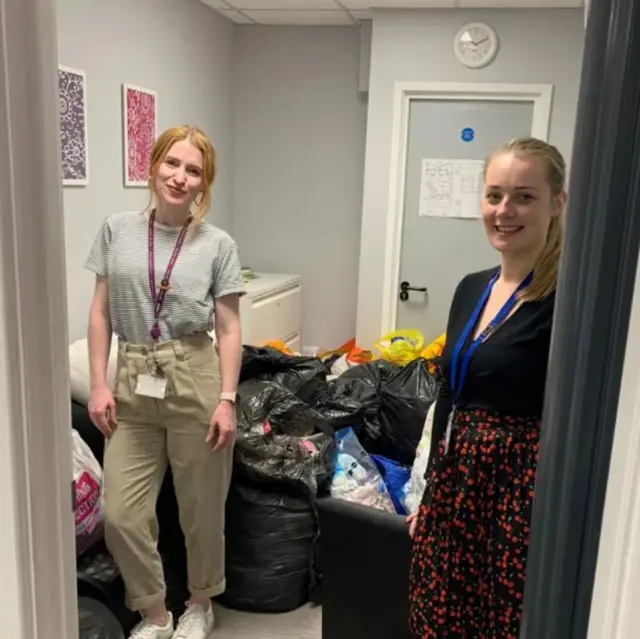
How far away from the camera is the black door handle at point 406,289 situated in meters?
4.16

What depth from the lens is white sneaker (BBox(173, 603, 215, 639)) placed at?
2.17 m

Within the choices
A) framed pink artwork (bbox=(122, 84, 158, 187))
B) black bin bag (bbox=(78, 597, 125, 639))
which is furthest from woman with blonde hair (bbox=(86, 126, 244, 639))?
framed pink artwork (bbox=(122, 84, 158, 187))

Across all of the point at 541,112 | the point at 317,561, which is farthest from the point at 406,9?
the point at 317,561

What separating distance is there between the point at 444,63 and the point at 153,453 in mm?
2825

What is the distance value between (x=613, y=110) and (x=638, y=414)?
30 cm

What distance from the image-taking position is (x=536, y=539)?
2.63 feet

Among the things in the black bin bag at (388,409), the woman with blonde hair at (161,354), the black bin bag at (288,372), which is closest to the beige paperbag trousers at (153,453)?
the woman with blonde hair at (161,354)

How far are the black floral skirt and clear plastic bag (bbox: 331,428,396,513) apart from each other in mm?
777

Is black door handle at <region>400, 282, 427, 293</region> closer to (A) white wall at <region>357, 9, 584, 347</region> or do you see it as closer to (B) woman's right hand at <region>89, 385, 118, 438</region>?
(A) white wall at <region>357, 9, 584, 347</region>

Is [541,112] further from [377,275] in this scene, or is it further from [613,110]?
[613,110]

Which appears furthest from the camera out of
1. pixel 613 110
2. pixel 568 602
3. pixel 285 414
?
pixel 285 414

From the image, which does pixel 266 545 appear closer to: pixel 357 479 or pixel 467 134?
pixel 357 479

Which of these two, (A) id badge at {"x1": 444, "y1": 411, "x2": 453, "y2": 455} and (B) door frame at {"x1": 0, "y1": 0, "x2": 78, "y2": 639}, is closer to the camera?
A: (B) door frame at {"x1": 0, "y1": 0, "x2": 78, "y2": 639}

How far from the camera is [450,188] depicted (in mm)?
4008
